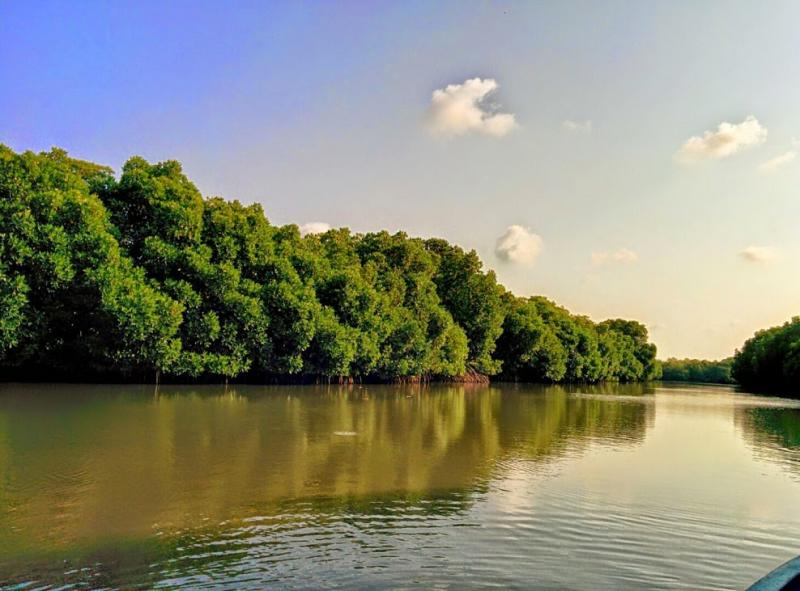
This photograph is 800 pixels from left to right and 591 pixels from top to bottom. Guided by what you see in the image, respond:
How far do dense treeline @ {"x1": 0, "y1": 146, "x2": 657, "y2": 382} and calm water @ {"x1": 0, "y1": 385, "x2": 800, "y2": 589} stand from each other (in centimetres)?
1108

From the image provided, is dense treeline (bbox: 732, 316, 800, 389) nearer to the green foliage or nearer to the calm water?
the green foliage

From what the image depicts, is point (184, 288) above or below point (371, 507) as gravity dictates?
above

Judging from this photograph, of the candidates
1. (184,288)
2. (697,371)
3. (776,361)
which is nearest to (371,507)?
(184,288)

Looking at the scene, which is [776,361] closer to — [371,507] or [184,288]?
[184,288]

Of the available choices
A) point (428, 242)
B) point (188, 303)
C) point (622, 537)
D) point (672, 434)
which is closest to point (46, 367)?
point (188, 303)

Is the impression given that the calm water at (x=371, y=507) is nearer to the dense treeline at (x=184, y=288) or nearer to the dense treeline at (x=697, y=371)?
the dense treeline at (x=184, y=288)

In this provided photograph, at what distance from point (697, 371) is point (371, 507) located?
544 feet

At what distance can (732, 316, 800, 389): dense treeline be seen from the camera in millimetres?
67231

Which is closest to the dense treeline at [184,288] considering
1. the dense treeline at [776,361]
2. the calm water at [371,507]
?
the calm water at [371,507]

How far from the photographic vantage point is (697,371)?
156 m

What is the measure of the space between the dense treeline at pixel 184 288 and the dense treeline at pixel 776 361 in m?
39.6

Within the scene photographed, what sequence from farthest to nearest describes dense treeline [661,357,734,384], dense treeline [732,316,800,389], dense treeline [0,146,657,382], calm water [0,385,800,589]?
1. dense treeline [661,357,734,384]
2. dense treeline [732,316,800,389]
3. dense treeline [0,146,657,382]
4. calm water [0,385,800,589]

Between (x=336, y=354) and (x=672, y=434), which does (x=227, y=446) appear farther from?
(x=336, y=354)

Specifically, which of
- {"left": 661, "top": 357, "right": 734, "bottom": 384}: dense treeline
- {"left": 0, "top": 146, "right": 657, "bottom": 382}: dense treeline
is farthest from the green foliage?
{"left": 661, "top": 357, "right": 734, "bottom": 384}: dense treeline
